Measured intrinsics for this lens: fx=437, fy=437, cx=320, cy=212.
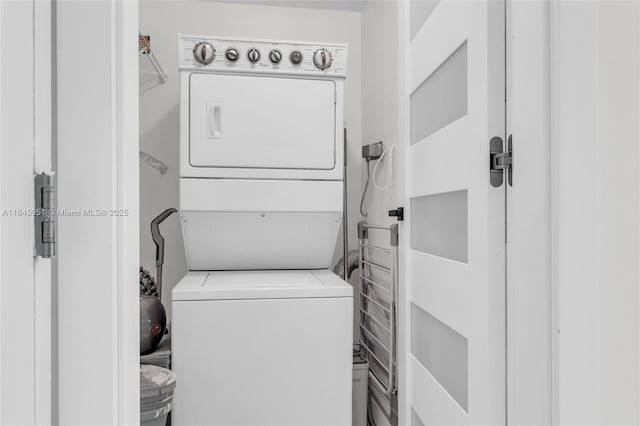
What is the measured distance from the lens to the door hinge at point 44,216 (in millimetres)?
488

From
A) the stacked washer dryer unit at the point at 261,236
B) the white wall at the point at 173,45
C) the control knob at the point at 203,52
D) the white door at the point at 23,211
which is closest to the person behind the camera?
the white door at the point at 23,211

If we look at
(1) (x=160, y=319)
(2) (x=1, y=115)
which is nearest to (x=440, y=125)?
(2) (x=1, y=115)

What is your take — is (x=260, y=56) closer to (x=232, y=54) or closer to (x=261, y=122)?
(x=232, y=54)

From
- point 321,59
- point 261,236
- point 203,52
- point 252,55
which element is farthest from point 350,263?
point 203,52

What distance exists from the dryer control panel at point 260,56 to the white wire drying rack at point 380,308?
0.79 metres

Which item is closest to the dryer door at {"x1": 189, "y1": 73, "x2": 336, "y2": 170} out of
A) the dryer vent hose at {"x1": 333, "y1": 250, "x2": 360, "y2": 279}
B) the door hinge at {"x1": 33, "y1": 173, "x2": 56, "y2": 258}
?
the dryer vent hose at {"x1": 333, "y1": 250, "x2": 360, "y2": 279}

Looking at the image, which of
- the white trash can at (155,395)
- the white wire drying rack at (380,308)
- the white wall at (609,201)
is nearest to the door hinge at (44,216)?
the white wall at (609,201)

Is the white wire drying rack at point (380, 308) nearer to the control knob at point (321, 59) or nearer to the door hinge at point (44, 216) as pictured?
the control knob at point (321, 59)

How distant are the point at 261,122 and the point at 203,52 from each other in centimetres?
39

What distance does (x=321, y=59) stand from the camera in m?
2.00

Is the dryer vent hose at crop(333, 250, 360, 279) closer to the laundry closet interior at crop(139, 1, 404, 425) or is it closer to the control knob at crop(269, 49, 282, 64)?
the laundry closet interior at crop(139, 1, 404, 425)

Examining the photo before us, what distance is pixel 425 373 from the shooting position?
1.33m

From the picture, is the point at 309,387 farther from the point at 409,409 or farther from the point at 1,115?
the point at 1,115

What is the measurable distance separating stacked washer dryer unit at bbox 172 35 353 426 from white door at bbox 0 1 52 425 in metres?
1.20
